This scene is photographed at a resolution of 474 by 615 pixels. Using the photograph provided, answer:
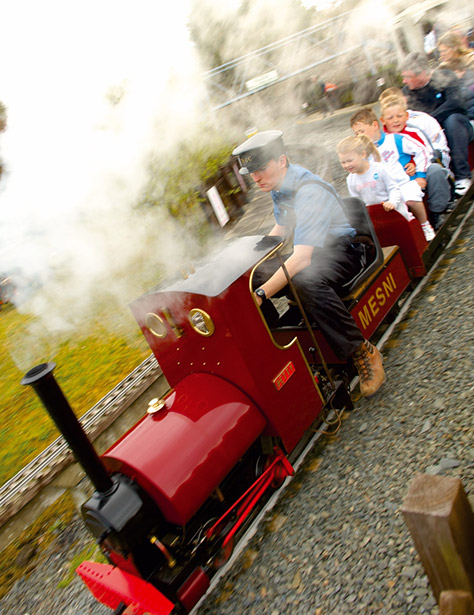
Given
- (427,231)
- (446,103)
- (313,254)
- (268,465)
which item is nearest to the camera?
(268,465)

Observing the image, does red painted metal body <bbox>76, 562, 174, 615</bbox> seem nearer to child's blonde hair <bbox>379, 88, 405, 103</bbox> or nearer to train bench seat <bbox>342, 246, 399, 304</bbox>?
train bench seat <bbox>342, 246, 399, 304</bbox>

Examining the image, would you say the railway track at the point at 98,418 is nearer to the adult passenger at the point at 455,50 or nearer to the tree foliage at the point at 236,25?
the adult passenger at the point at 455,50

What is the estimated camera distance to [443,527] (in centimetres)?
121

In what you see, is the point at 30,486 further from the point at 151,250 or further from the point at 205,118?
the point at 205,118

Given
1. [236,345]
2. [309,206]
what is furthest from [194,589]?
[309,206]

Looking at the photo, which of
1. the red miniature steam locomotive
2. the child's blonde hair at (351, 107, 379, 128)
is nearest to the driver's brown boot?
the red miniature steam locomotive

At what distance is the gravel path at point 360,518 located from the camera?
6.95ft

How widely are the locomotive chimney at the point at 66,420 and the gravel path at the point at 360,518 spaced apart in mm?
898

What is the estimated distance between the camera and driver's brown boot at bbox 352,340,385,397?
3146mm

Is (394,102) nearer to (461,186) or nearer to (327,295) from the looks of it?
(461,186)

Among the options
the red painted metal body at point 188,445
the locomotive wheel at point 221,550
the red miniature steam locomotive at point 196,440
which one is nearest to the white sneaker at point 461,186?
the red miniature steam locomotive at point 196,440

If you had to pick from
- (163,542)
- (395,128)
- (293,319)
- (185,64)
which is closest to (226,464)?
(163,542)

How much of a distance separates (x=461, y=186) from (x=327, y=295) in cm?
276

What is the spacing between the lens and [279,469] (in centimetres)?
278
